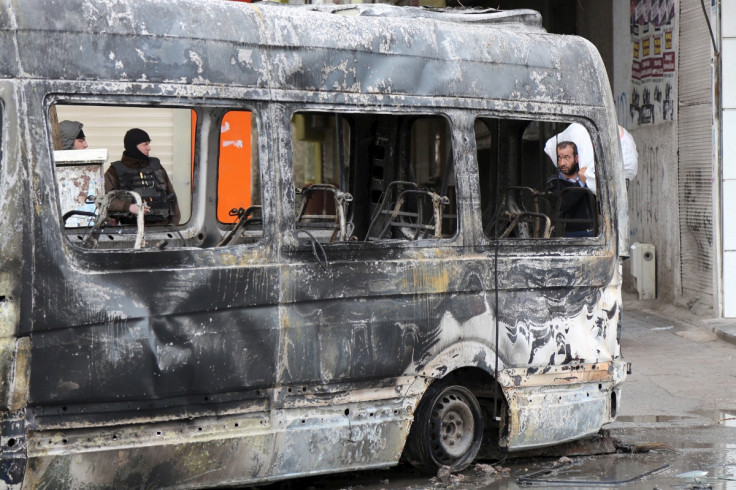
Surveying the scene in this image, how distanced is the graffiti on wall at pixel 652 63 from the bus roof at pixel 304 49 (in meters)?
7.63

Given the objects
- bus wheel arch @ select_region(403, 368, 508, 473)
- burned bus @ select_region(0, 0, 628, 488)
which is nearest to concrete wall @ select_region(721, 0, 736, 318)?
burned bus @ select_region(0, 0, 628, 488)

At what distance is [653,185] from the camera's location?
15469 millimetres

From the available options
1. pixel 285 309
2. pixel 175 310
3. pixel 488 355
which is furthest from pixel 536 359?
pixel 175 310

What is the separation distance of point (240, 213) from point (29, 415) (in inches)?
87.6

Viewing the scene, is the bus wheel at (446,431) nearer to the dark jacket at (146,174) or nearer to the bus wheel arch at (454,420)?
the bus wheel arch at (454,420)

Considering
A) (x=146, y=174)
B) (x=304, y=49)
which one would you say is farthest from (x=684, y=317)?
(x=304, y=49)

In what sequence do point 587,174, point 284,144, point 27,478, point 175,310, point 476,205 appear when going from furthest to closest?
point 587,174, point 476,205, point 284,144, point 175,310, point 27,478

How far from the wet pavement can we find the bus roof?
7.23 ft

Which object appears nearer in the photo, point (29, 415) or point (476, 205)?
point (29, 415)

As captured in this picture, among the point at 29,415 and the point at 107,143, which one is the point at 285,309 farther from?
the point at 107,143

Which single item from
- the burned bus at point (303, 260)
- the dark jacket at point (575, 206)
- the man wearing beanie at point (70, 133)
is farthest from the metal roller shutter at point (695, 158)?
the man wearing beanie at point (70, 133)

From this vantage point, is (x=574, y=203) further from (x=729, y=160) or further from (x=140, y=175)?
(x=729, y=160)

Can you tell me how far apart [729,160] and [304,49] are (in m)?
8.20

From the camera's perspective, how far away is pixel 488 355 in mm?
6789
